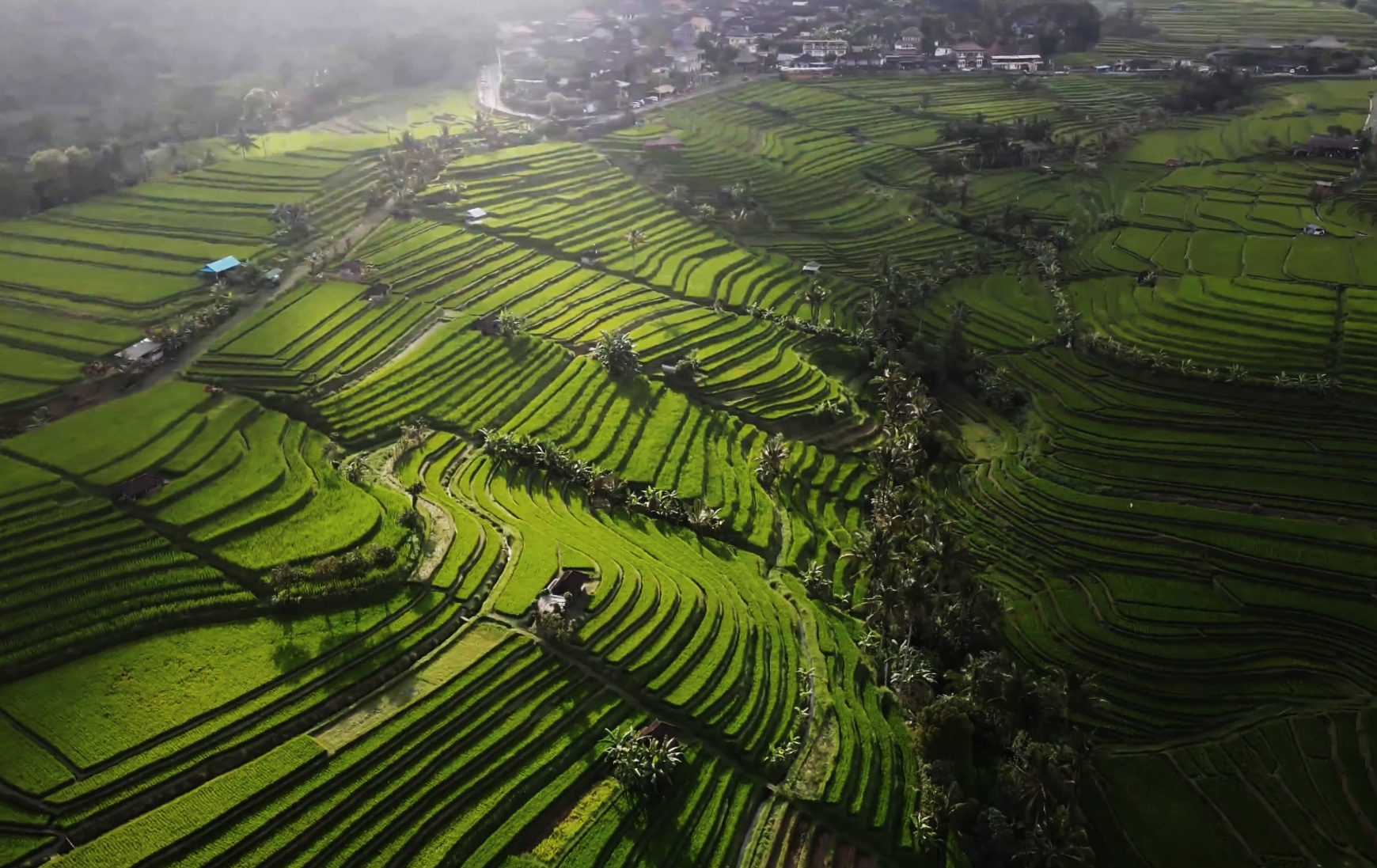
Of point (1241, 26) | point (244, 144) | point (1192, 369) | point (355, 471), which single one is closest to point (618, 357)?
point (355, 471)

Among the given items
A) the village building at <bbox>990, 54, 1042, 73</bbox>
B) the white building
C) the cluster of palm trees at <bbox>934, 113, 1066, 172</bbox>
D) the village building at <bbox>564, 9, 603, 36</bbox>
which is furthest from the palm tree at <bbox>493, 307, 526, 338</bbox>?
the village building at <bbox>564, 9, 603, 36</bbox>

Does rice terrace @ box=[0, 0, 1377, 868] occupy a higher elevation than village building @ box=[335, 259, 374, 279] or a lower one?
lower

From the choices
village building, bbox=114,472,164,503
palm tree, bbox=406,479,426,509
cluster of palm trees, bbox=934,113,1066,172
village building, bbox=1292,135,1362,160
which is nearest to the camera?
village building, bbox=114,472,164,503

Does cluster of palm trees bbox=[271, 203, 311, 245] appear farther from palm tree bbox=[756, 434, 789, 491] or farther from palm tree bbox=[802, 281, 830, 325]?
palm tree bbox=[756, 434, 789, 491]

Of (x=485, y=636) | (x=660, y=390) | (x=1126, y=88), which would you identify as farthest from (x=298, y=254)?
(x=1126, y=88)

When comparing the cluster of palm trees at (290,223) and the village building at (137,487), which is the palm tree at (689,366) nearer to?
the village building at (137,487)

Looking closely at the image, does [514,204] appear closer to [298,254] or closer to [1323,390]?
[298,254]
